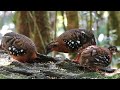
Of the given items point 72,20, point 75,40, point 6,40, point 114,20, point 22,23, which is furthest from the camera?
point 114,20

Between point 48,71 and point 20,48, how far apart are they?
0.27m

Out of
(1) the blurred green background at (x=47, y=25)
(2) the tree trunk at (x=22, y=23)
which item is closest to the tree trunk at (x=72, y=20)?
(1) the blurred green background at (x=47, y=25)

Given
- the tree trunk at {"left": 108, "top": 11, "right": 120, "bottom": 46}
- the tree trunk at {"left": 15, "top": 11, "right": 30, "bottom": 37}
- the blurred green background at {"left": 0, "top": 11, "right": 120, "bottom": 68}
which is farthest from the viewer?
the tree trunk at {"left": 108, "top": 11, "right": 120, "bottom": 46}

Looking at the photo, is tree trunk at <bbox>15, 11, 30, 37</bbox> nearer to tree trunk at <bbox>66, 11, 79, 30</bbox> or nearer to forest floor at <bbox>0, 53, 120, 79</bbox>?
tree trunk at <bbox>66, 11, 79, 30</bbox>

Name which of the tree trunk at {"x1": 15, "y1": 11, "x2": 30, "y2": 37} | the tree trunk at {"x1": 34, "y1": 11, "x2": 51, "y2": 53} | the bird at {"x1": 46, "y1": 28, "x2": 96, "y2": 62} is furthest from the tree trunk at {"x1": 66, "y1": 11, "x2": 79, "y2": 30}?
the bird at {"x1": 46, "y1": 28, "x2": 96, "y2": 62}

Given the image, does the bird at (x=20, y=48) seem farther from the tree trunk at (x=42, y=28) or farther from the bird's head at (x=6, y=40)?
the tree trunk at (x=42, y=28)

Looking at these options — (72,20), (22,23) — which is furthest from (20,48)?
(22,23)

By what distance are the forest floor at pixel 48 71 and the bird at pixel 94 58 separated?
0.17 feet

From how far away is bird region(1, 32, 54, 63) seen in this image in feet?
9.91

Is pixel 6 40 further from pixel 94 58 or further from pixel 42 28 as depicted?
pixel 42 28

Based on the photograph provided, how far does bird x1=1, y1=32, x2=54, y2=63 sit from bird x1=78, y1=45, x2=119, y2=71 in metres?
0.36

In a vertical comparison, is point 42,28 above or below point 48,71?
above

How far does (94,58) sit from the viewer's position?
2.99m
